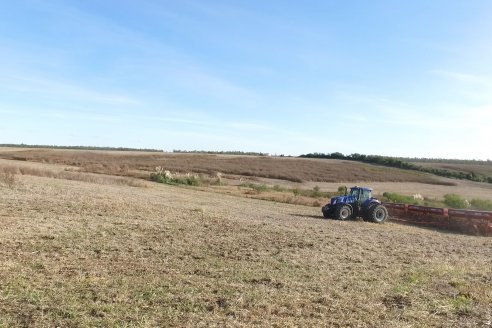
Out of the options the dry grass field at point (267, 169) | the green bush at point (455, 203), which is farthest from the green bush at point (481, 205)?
the dry grass field at point (267, 169)

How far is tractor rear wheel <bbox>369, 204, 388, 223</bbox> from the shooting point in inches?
1000

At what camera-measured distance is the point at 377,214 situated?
25.6m

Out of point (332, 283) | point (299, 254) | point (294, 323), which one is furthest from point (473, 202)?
point (294, 323)

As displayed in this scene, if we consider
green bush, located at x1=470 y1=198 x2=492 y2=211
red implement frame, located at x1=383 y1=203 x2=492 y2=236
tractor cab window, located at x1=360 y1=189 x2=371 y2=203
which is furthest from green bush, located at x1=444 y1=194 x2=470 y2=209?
tractor cab window, located at x1=360 y1=189 x2=371 y2=203

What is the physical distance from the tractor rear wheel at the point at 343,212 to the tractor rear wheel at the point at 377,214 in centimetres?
105

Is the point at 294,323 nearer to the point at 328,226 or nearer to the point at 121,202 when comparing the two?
the point at 328,226

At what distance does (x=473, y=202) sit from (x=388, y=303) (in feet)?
123

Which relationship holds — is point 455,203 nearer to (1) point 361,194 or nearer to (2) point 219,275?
(1) point 361,194

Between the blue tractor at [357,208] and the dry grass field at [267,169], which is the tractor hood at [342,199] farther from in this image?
the dry grass field at [267,169]

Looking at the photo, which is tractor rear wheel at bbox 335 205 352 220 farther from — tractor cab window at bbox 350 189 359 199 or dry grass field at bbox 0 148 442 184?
dry grass field at bbox 0 148 442 184

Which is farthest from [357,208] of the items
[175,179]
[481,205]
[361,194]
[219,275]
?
[175,179]

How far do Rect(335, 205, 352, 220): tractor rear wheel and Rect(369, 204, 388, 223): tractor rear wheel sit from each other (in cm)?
105

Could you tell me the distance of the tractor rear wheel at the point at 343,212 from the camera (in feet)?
82.2

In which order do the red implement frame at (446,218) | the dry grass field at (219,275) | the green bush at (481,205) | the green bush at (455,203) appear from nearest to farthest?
the dry grass field at (219,275) < the red implement frame at (446,218) < the green bush at (481,205) < the green bush at (455,203)
